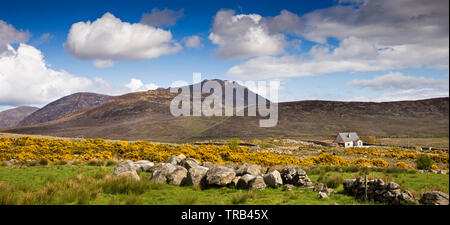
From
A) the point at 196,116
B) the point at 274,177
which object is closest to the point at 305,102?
the point at 196,116

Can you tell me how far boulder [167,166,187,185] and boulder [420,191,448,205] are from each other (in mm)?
9503

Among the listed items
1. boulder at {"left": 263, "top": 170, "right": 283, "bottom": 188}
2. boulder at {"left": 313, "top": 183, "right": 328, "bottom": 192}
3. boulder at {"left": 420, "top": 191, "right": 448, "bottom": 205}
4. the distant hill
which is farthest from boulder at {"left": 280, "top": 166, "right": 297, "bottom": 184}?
the distant hill

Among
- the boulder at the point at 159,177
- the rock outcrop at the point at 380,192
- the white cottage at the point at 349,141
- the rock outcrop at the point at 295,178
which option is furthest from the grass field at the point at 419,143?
the boulder at the point at 159,177

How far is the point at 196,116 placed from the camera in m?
138

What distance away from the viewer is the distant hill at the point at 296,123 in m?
98.7

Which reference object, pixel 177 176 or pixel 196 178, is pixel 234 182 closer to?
pixel 196 178

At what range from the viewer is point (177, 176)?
13.7m

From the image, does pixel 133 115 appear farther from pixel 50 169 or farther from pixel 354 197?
pixel 354 197

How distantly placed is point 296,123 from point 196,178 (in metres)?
108

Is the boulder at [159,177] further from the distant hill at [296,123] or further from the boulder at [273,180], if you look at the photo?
the distant hill at [296,123]

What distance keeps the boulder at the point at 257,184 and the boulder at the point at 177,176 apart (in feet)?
11.0

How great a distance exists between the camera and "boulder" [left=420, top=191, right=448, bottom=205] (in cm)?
880

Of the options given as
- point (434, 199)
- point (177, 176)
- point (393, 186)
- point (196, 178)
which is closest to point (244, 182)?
point (196, 178)
